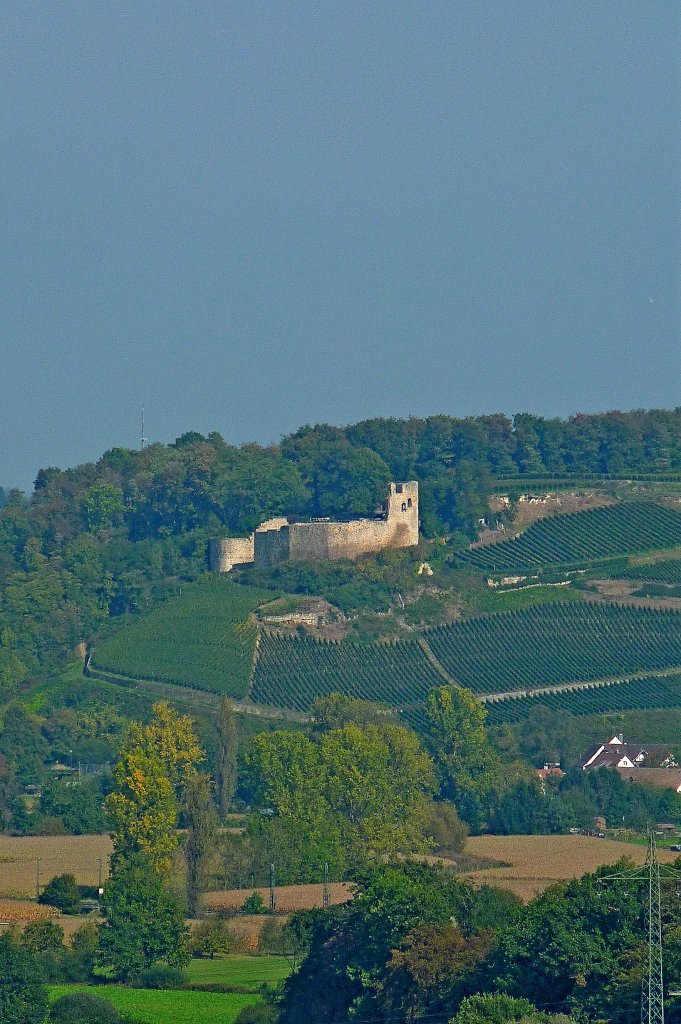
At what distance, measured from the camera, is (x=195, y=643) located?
8838cm

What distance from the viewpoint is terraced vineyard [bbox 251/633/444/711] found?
274 feet

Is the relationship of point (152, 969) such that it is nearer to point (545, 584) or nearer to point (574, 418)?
point (545, 584)

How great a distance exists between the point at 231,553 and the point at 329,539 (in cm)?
382

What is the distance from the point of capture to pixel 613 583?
89438 millimetres

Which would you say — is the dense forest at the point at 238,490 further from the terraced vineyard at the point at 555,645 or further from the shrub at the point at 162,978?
the shrub at the point at 162,978

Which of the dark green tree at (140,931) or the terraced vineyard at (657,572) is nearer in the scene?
the dark green tree at (140,931)

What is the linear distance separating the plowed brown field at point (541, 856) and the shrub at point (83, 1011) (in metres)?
10.4

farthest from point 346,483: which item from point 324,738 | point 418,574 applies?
point 324,738

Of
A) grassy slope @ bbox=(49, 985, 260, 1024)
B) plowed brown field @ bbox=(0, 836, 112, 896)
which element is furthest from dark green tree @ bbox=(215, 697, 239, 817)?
grassy slope @ bbox=(49, 985, 260, 1024)

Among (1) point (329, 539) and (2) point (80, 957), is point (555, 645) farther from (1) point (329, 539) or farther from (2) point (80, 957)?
(2) point (80, 957)

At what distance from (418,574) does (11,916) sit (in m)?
35.3

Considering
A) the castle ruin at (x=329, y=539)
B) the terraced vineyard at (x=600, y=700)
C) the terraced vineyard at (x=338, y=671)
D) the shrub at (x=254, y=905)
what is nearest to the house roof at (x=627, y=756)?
the terraced vineyard at (x=600, y=700)

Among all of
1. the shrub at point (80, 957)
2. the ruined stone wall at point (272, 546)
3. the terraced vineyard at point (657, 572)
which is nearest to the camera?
the shrub at point (80, 957)

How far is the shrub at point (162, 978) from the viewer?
52531mm
